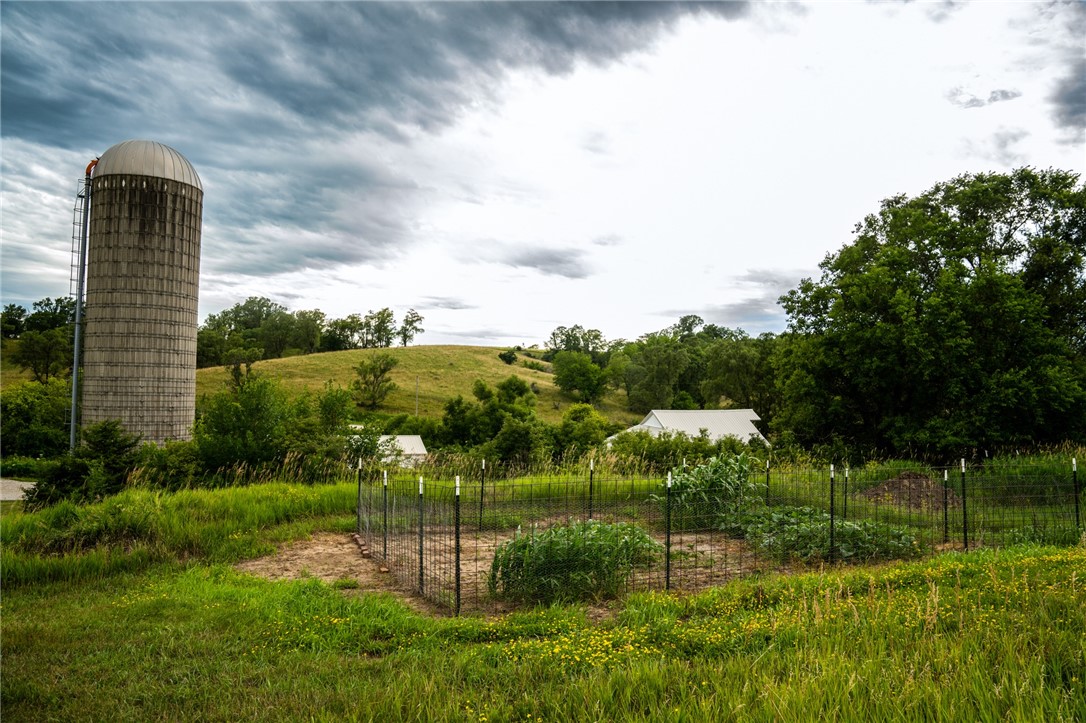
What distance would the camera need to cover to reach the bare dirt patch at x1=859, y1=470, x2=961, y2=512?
39.3 feet

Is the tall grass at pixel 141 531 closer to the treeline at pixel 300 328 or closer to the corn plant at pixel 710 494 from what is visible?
the corn plant at pixel 710 494

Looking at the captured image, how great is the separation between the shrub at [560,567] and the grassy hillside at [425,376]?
159ft

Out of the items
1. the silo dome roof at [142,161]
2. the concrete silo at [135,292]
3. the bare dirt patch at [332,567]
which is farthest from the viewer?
the silo dome roof at [142,161]

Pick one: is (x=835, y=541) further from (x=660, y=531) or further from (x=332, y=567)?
(x=332, y=567)

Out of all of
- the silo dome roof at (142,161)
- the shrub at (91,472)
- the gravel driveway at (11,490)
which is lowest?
the gravel driveway at (11,490)

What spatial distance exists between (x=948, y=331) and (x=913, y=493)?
1106cm

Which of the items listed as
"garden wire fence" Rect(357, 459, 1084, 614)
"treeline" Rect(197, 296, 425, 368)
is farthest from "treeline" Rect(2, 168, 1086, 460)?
"treeline" Rect(197, 296, 425, 368)

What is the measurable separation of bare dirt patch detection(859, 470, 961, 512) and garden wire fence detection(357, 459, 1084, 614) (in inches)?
3.2

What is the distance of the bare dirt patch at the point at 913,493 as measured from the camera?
12.0m

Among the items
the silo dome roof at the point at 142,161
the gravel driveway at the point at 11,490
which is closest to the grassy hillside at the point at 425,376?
the gravel driveway at the point at 11,490

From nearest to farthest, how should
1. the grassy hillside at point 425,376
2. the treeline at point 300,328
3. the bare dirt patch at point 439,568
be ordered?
1. the bare dirt patch at point 439,568
2. the grassy hillside at point 425,376
3. the treeline at point 300,328

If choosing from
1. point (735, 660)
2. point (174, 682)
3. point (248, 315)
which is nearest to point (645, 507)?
point (735, 660)

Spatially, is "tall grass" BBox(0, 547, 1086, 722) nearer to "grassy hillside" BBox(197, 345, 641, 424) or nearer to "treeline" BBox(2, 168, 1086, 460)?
"treeline" BBox(2, 168, 1086, 460)

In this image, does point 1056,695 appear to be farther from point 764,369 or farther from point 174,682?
point 764,369
